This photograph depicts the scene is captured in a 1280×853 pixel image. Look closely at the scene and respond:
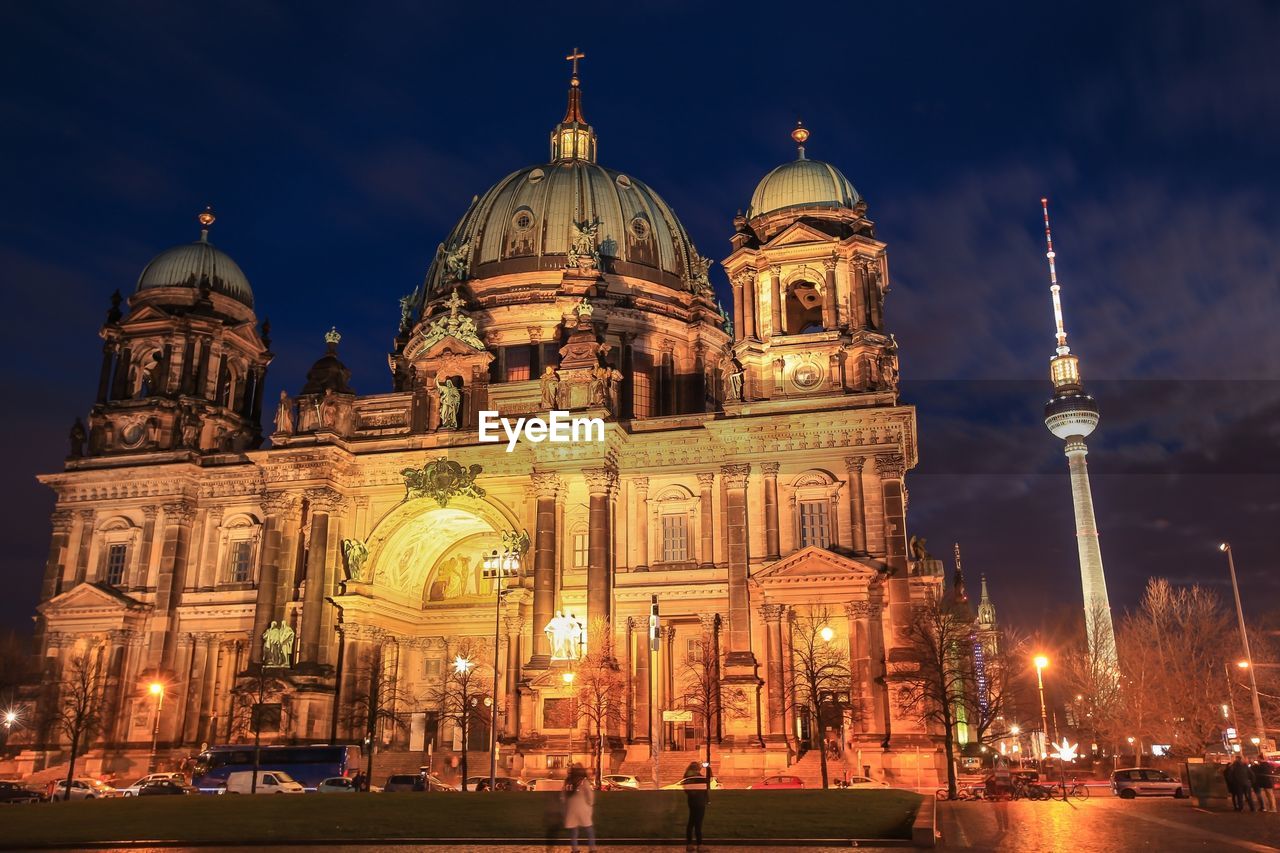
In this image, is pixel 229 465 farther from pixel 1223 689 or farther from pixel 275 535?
pixel 1223 689

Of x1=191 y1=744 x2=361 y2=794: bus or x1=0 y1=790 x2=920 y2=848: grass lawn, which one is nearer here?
x1=0 y1=790 x2=920 y2=848: grass lawn

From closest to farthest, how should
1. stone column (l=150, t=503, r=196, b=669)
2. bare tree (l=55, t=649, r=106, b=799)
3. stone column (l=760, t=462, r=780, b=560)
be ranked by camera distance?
stone column (l=760, t=462, r=780, b=560) < bare tree (l=55, t=649, r=106, b=799) < stone column (l=150, t=503, r=196, b=669)

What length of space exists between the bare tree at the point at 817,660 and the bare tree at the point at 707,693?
2.87 metres

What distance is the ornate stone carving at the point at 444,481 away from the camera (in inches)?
2464

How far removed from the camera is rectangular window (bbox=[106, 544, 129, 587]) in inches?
2675

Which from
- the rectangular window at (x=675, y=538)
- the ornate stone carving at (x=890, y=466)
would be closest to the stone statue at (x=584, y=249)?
the rectangular window at (x=675, y=538)

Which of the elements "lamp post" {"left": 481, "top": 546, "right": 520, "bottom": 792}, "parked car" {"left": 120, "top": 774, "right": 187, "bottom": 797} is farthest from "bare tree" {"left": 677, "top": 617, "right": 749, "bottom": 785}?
"parked car" {"left": 120, "top": 774, "right": 187, "bottom": 797}

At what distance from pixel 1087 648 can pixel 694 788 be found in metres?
69.1

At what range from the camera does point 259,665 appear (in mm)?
60406

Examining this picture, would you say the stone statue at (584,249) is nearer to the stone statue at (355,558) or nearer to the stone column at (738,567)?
the stone column at (738,567)

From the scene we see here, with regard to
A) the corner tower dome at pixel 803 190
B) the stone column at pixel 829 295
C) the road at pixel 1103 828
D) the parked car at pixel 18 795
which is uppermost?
the corner tower dome at pixel 803 190

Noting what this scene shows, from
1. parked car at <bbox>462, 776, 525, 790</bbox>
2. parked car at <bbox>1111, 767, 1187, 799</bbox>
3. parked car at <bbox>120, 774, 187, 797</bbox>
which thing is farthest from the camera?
parked car at <bbox>120, 774, 187, 797</bbox>

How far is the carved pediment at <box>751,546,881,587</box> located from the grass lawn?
21.0m

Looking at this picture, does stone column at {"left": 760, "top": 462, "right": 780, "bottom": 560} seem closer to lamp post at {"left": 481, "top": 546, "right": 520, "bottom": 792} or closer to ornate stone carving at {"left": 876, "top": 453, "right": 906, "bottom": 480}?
ornate stone carving at {"left": 876, "top": 453, "right": 906, "bottom": 480}
